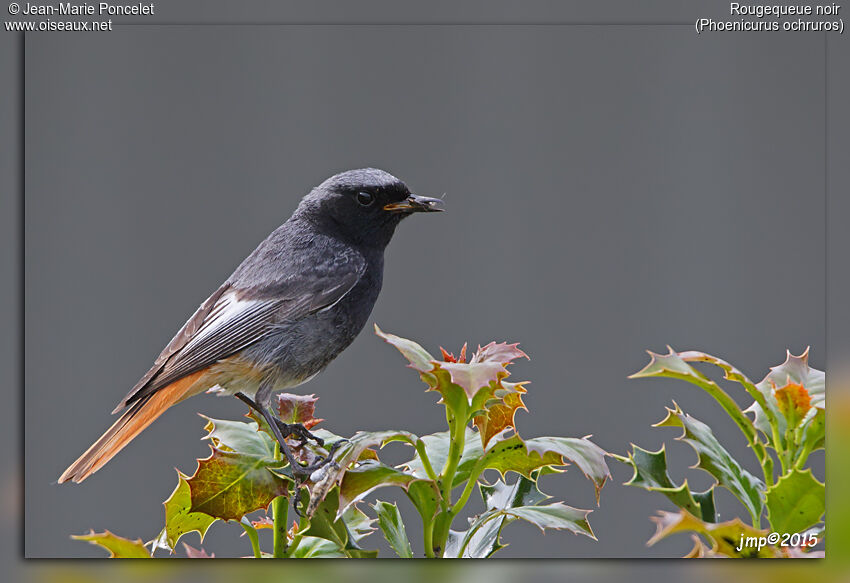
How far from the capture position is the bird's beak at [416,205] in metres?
2.63

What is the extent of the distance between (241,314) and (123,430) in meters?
0.49

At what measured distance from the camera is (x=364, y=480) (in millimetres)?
1795

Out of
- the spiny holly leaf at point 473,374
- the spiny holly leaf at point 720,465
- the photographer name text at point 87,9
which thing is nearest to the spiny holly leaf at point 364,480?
the spiny holly leaf at point 473,374

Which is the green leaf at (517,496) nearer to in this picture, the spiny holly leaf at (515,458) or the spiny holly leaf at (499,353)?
the spiny holly leaf at (515,458)

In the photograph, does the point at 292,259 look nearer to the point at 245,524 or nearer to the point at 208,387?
the point at 208,387

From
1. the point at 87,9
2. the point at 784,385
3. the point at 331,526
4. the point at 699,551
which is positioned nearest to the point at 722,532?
the point at 699,551

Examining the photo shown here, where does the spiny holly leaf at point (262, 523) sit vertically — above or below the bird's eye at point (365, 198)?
below

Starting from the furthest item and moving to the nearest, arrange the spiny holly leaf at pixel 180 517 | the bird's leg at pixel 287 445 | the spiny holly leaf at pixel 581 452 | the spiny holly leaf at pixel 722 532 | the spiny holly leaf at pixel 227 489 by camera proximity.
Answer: the bird's leg at pixel 287 445 < the spiny holly leaf at pixel 180 517 < the spiny holly leaf at pixel 227 489 < the spiny holly leaf at pixel 581 452 < the spiny holly leaf at pixel 722 532

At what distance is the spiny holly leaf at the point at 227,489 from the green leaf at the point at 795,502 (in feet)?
3.43

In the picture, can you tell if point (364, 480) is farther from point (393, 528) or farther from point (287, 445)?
point (287, 445)

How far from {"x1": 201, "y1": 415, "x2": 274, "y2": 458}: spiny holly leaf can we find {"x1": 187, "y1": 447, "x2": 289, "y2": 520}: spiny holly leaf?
76mm

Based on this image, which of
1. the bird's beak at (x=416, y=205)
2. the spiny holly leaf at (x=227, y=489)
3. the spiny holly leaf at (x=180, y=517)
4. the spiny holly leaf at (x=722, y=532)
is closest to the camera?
the spiny holly leaf at (x=722, y=532)

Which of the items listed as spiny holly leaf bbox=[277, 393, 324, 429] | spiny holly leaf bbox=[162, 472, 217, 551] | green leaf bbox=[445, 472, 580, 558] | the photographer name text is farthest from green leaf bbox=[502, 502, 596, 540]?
the photographer name text

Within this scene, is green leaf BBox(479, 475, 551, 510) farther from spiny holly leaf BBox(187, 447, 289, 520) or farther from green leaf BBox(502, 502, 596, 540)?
spiny holly leaf BBox(187, 447, 289, 520)
